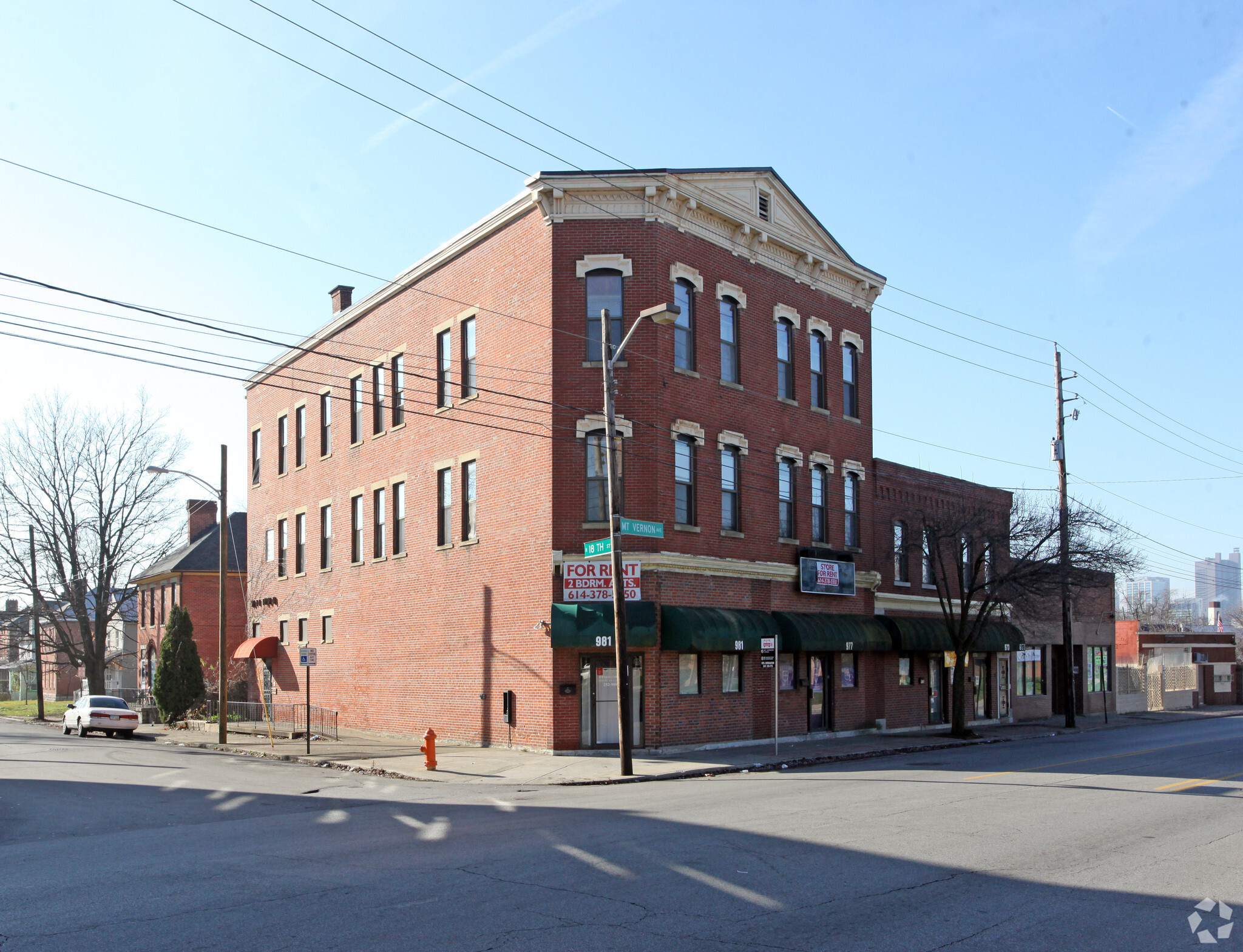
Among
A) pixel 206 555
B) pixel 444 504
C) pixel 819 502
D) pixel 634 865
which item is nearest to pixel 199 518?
pixel 206 555

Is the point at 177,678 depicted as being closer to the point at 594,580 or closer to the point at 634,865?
the point at 594,580

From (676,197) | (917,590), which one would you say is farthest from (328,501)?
(917,590)

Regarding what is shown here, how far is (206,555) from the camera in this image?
53656 millimetres

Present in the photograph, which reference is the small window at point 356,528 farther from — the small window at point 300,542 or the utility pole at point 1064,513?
the utility pole at point 1064,513

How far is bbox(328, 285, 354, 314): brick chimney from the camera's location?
38.4 meters

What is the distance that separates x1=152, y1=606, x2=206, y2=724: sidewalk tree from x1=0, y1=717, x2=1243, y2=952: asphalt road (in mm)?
19309

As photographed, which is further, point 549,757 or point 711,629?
point 711,629

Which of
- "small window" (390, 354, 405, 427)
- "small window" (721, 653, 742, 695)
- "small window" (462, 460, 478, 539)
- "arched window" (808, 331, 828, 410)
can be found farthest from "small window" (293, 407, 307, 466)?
"small window" (721, 653, 742, 695)

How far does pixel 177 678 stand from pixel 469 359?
19.1 m

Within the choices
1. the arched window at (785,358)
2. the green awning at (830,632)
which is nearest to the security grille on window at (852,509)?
the green awning at (830,632)

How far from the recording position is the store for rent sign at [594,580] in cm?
2347

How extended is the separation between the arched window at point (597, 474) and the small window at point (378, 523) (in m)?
10.2

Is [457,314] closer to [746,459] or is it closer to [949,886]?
[746,459]

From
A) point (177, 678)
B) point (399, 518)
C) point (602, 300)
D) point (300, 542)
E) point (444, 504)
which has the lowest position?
point (177, 678)
